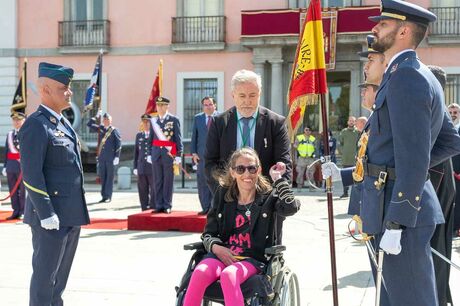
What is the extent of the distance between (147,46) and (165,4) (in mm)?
1714

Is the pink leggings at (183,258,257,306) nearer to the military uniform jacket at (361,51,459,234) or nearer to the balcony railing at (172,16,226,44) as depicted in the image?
the military uniform jacket at (361,51,459,234)

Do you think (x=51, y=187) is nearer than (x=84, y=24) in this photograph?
Yes

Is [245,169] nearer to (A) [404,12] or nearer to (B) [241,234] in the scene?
(B) [241,234]

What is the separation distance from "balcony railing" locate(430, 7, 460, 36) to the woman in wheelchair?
20.6 meters

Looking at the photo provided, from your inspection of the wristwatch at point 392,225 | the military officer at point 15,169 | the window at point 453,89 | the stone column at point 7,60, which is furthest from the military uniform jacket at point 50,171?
the stone column at point 7,60

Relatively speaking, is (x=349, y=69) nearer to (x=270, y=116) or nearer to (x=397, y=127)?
(x=270, y=116)

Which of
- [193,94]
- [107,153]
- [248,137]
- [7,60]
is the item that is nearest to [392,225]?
[248,137]

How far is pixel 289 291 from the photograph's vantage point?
188 inches

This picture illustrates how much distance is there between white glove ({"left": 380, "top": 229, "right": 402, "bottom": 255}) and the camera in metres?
3.40

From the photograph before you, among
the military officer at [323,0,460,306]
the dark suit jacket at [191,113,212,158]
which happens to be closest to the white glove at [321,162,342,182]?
the military officer at [323,0,460,306]

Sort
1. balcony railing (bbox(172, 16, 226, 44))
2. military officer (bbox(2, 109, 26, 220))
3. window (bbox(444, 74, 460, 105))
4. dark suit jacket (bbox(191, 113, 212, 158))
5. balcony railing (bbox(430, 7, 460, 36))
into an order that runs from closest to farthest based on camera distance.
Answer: dark suit jacket (bbox(191, 113, 212, 158))
military officer (bbox(2, 109, 26, 220))
window (bbox(444, 74, 460, 105))
balcony railing (bbox(430, 7, 460, 36))
balcony railing (bbox(172, 16, 226, 44))

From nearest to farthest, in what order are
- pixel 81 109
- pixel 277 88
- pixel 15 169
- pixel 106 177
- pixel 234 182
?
pixel 234 182 → pixel 15 169 → pixel 106 177 → pixel 277 88 → pixel 81 109

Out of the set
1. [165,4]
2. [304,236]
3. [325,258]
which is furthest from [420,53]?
[325,258]

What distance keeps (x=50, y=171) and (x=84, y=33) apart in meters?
22.6
